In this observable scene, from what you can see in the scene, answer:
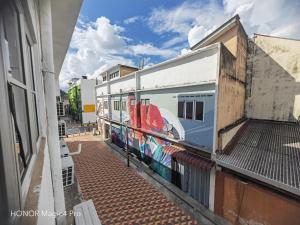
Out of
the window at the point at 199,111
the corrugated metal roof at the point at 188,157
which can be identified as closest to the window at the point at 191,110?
the window at the point at 199,111

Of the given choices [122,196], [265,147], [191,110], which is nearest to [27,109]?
[191,110]

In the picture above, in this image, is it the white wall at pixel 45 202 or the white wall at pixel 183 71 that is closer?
the white wall at pixel 45 202

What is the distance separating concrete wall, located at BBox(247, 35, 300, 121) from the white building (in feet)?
37.5

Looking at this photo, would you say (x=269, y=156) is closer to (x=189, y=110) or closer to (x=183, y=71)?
(x=189, y=110)

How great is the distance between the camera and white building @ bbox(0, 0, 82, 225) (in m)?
0.74

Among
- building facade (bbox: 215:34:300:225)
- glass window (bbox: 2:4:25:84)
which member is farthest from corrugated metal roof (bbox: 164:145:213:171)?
glass window (bbox: 2:4:25:84)

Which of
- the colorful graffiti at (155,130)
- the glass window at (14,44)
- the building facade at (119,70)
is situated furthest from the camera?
the building facade at (119,70)

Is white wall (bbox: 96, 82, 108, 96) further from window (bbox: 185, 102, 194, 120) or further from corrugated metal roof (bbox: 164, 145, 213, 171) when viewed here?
window (bbox: 185, 102, 194, 120)

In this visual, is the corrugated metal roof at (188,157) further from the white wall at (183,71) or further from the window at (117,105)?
the window at (117,105)

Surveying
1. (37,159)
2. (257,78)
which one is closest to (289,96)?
(257,78)

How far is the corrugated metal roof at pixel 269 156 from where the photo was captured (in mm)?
4855

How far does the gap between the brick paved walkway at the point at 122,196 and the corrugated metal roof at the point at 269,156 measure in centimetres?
316

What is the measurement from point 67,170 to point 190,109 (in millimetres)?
7230

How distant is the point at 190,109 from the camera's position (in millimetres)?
7719
